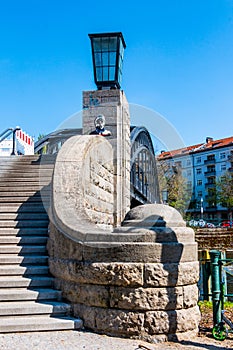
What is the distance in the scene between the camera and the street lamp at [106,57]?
9.64 metres

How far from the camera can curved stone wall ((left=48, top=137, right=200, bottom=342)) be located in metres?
4.03

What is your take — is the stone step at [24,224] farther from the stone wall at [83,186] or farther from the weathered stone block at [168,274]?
the weathered stone block at [168,274]

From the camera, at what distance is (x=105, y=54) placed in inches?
382

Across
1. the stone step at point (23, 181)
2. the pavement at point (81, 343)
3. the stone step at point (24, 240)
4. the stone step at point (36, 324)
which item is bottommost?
the pavement at point (81, 343)

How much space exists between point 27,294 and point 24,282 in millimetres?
271

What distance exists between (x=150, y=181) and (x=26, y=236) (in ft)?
23.3

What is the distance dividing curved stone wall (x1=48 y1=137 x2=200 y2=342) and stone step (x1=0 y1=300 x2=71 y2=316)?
5.6 inches

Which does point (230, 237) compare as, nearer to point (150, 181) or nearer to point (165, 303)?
point (150, 181)

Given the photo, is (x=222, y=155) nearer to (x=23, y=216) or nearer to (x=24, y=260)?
(x=23, y=216)

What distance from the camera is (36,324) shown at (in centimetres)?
416

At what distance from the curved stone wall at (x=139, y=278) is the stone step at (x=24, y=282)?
60cm

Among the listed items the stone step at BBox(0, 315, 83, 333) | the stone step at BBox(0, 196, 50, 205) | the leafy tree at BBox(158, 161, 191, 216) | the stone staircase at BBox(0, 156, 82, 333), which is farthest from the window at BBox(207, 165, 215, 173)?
the stone step at BBox(0, 315, 83, 333)

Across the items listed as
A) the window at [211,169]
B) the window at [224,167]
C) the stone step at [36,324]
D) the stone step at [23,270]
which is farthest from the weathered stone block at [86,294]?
the window at [211,169]

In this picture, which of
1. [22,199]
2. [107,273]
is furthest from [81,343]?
[22,199]
